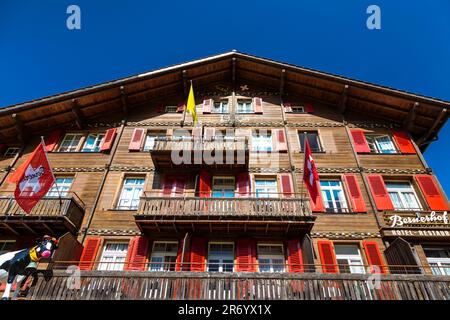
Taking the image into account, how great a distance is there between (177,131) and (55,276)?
10950 mm

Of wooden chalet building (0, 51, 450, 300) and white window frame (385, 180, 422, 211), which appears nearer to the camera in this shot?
wooden chalet building (0, 51, 450, 300)

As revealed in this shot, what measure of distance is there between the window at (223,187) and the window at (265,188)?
137 centimetres

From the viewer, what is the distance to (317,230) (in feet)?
47.5

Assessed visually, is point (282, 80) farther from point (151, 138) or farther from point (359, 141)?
point (151, 138)

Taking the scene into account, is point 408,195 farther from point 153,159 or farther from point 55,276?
point 55,276

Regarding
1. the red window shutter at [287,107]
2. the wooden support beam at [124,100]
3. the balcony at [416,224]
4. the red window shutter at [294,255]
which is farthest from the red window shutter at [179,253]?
Answer: the red window shutter at [287,107]

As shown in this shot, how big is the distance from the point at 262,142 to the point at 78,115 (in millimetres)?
12021

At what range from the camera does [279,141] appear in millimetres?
18594

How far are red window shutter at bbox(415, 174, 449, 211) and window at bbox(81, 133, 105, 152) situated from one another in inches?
730

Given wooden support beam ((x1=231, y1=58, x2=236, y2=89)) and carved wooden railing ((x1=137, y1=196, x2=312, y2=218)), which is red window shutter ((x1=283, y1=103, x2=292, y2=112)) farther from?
carved wooden railing ((x1=137, y1=196, x2=312, y2=218))

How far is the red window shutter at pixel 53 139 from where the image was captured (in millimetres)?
18844

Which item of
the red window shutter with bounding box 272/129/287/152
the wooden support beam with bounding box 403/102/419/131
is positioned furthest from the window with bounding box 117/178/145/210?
the wooden support beam with bounding box 403/102/419/131

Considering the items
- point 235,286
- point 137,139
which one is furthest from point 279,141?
point 235,286

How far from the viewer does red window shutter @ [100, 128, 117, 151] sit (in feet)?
59.9
